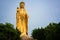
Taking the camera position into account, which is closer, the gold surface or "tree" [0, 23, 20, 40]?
"tree" [0, 23, 20, 40]

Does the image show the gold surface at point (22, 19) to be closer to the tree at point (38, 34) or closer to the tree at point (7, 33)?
the tree at point (38, 34)

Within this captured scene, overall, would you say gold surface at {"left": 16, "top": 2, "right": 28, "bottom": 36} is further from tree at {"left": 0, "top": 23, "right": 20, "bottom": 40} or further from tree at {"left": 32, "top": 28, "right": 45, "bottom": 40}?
tree at {"left": 0, "top": 23, "right": 20, "bottom": 40}

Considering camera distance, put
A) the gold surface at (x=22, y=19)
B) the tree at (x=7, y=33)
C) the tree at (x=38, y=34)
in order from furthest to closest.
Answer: the tree at (x=38, y=34) → the gold surface at (x=22, y=19) → the tree at (x=7, y=33)

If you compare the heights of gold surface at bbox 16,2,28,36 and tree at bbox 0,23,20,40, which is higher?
gold surface at bbox 16,2,28,36

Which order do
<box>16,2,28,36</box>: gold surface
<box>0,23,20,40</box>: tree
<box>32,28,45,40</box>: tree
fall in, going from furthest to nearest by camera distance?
<box>32,28,45,40</box>: tree → <box>16,2,28,36</box>: gold surface → <box>0,23,20,40</box>: tree

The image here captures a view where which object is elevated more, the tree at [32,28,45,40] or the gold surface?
the gold surface

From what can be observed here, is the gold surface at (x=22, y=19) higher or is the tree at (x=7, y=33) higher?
the gold surface at (x=22, y=19)

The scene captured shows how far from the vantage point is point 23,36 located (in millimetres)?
52625

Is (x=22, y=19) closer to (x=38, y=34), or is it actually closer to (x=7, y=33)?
(x=38, y=34)

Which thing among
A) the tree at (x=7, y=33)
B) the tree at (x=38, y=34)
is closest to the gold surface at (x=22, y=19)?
the tree at (x=38, y=34)

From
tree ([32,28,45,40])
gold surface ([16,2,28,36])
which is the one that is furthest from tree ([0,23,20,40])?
tree ([32,28,45,40])

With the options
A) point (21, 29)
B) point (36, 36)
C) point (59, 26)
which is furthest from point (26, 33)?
point (59, 26)

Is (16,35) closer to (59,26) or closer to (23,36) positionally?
(23,36)

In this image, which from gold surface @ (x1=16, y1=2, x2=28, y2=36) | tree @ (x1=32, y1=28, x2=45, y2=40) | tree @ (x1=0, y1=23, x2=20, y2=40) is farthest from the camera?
tree @ (x1=32, y1=28, x2=45, y2=40)
